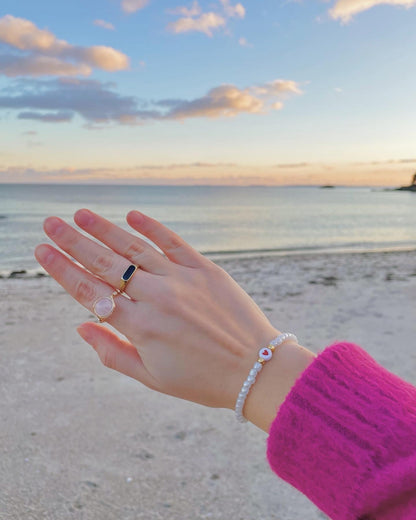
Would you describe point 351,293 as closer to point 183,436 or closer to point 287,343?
point 183,436

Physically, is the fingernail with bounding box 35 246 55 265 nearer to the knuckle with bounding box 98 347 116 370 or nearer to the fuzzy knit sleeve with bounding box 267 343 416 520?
the knuckle with bounding box 98 347 116 370

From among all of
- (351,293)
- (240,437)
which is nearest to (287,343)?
(240,437)

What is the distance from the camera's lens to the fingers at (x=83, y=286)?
131cm

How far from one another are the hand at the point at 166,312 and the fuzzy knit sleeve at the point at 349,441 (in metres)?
0.24

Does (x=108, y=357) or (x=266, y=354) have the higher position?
(x=266, y=354)

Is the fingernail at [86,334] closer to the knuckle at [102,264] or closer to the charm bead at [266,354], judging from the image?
the knuckle at [102,264]

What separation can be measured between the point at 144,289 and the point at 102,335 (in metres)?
0.26

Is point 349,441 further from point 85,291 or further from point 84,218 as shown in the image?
point 84,218

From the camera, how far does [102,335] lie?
1.46 m

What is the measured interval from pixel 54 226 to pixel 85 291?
0.85 feet

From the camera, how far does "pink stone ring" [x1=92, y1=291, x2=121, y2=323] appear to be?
1.30 metres

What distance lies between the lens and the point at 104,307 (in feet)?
4.30

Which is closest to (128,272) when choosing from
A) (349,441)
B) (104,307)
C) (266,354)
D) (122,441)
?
(104,307)

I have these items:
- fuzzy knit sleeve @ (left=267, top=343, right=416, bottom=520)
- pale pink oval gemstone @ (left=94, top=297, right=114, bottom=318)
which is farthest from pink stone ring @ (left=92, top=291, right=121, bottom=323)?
fuzzy knit sleeve @ (left=267, top=343, right=416, bottom=520)
